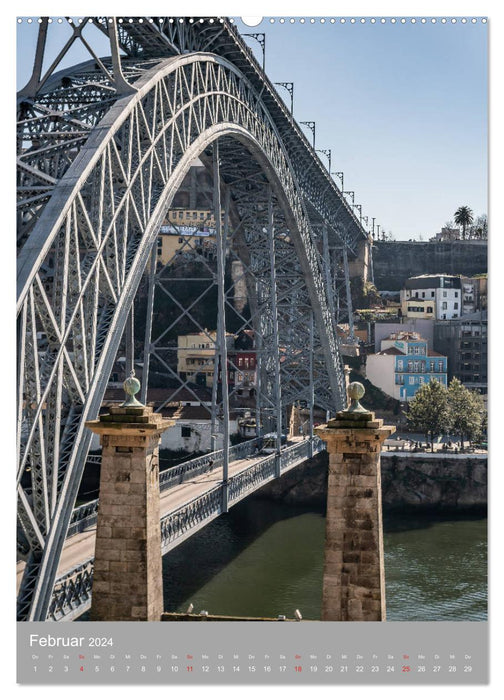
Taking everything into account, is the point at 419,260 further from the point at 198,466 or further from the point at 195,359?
the point at 198,466

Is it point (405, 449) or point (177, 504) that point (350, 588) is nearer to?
point (177, 504)

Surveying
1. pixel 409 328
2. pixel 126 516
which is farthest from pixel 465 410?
pixel 126 516

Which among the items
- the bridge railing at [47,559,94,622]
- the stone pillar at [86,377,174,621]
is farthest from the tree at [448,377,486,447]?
the stone pillar at [86,377,174,621]

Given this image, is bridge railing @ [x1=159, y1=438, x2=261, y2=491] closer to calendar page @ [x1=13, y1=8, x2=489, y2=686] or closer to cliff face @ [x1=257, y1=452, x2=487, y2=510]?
calendar page @ [x1=13, y1=8, x2=489, y2=686]

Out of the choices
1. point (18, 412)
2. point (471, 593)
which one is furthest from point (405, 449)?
point (18, 412)

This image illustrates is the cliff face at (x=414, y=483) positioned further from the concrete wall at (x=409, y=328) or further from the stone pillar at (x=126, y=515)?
the stone pillar at (x=126, y=515)
